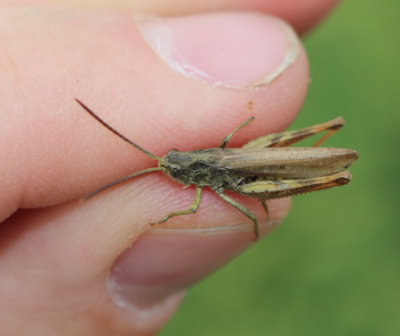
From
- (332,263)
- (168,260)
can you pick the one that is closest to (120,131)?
(168,260)

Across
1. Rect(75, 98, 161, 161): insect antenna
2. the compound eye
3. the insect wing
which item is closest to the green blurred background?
the insect wing

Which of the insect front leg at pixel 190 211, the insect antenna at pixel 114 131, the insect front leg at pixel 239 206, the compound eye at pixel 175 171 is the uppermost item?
the insect antenna at pixel 114 131

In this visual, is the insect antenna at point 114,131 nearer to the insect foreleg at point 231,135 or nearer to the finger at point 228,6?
the insect foreleg at point 231,135

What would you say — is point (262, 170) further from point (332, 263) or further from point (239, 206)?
point (332, 263)

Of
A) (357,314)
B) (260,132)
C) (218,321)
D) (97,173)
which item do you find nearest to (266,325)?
(218,321)

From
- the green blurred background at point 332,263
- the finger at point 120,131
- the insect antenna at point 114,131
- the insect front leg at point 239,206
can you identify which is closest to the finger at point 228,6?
the finger at point 120,131

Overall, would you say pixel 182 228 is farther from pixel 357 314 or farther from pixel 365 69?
pixel 365 69
